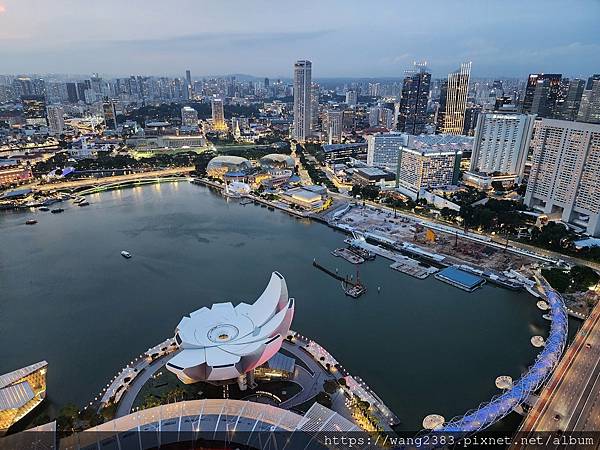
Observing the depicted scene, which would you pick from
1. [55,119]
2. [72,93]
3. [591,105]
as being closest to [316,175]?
[591,105]

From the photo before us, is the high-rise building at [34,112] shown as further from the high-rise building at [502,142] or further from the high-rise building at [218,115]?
the high-rise building at [502,142]

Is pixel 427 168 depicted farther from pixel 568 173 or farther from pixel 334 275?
pixel 334 275

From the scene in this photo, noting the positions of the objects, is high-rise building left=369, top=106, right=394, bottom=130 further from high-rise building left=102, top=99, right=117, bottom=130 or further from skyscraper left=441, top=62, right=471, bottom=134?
high-rise building left=102, top=99, right=117, bottom=130

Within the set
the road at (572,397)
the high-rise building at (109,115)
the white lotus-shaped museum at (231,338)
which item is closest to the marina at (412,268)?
the road at (572,397)

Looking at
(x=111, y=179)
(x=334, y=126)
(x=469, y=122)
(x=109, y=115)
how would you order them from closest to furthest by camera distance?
(x=111, y=179), (x=334, y=126), (x=469, y=122), (x=109, y=115)

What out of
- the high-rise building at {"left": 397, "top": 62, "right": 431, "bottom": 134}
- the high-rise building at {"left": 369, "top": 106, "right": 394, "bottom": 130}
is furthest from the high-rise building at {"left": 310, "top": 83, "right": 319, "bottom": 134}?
the high-rise building at {"left": 397, "top": 62, "right": 431, "bottom": 134}
